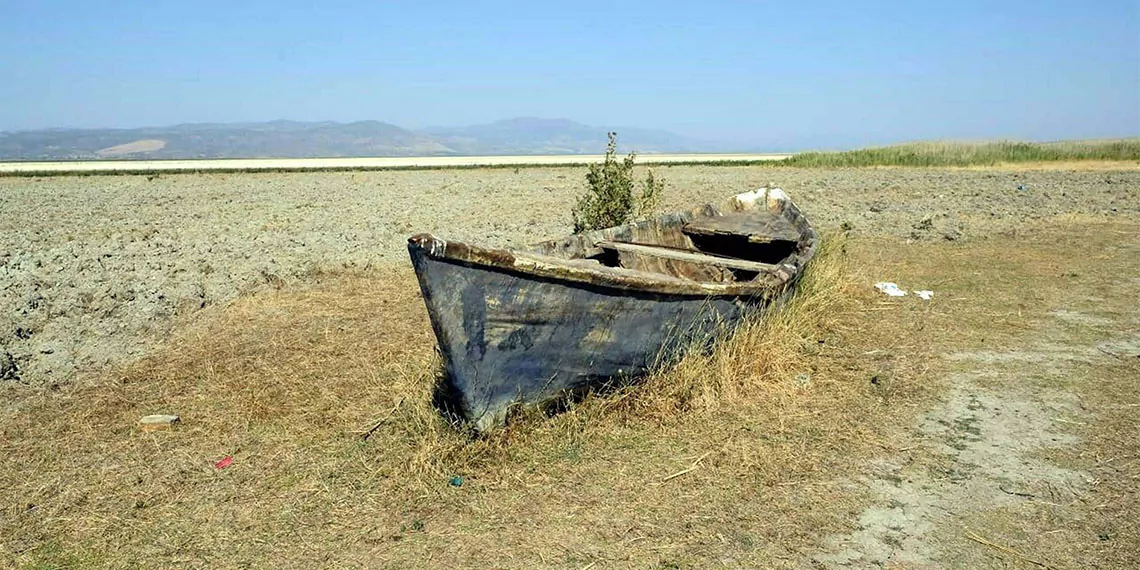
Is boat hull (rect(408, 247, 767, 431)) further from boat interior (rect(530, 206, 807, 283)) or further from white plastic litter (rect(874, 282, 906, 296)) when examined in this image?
white plastic litter (rect(874, 282, 906, 296))

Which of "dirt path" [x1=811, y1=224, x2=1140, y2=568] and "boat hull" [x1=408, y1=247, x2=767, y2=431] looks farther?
"boat hull" [x1=408, y1=247, x2=767, y2=431]

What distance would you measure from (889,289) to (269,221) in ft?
39.4

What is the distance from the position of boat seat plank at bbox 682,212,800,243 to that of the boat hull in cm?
346

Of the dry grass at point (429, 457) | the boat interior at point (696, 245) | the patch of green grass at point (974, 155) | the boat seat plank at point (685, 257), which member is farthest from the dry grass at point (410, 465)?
the patch of green grass at point (974, 155)

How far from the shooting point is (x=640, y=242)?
8.76 m

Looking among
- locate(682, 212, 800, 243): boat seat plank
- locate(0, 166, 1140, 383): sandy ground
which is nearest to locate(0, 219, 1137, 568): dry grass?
locate(0, 166, 1140, 383): sandy ground

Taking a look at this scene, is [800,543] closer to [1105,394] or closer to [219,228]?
[1105,394]

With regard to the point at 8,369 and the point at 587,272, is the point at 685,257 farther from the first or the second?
the point at 8,369

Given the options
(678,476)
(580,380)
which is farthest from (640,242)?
(678,476)

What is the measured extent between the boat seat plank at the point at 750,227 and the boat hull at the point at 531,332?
11.3ft

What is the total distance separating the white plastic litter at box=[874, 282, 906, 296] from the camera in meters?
9.23

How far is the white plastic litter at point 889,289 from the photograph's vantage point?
30.3 feet

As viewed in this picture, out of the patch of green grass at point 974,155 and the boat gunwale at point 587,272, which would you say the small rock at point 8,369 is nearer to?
the boat gunwale at point 587,272

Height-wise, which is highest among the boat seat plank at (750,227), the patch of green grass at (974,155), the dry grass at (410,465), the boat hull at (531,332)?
the patch of green grass at (974,155)
